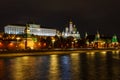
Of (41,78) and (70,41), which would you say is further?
(70,41)

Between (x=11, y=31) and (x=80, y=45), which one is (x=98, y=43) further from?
A: (x=11, y=31)

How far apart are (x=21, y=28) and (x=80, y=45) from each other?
6543cm

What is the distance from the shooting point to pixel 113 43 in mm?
181000

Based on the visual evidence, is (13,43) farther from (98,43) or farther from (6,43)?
(98,43)

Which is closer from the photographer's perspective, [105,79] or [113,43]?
[105,79]

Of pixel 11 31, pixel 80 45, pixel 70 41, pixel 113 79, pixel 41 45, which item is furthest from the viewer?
pixel 11 31

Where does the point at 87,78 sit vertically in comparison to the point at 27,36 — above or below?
below

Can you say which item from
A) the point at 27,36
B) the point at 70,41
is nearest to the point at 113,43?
the point at 70,41

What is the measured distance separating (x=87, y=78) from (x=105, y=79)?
1.02m

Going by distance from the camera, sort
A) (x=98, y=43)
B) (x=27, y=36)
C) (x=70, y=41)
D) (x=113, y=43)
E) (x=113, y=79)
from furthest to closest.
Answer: (x=113, y=43)
(x=98, y=43)
(x=70, y=41)
(x=27, y=36)
(x=113, y=79)

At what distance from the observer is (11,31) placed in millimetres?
196000

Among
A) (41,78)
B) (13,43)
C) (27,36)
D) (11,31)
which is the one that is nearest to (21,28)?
(11,31)

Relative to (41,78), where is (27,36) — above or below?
above

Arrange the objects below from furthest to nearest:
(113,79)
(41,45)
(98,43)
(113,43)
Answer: (113,43)
(98,43)
(41,45)
(113,79)
